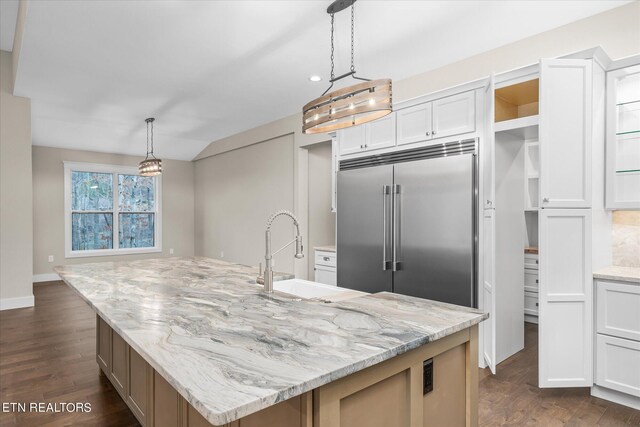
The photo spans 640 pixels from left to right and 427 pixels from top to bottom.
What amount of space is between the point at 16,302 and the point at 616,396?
6356mm

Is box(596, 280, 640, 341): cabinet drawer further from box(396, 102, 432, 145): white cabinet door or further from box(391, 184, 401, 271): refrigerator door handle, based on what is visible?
box(396, 102, 432, 145): white cabinet door

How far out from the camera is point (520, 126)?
283cm

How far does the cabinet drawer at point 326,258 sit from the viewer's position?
438 centimetres

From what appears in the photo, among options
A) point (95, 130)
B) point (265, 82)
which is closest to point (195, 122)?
point (95, 130)

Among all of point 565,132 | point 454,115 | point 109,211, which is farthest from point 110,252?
point 565,132

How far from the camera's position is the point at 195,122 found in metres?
6.06

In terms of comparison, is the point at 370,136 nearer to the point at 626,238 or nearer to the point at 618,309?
the point at 626,238

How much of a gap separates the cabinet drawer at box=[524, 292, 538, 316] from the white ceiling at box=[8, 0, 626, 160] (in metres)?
2.81

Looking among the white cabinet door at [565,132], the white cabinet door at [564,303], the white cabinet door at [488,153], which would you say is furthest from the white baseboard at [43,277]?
the white cabinet door at [565,132]

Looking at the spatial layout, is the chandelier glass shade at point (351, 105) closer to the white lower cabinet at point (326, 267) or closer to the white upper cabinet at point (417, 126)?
the white upper cabinet at point (417, 126)

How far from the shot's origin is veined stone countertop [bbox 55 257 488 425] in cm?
92

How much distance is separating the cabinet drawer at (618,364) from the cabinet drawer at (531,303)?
1.87 meters

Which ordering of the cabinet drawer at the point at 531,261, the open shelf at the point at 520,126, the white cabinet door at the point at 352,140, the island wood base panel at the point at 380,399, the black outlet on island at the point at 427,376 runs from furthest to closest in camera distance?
the cabinet drawer at the point at 531,261
the white cabinet door at the point at 352,140
the open shelf at the point at 520,126
the black outlet on island at the point at 427,376
the island wood base panel at the point at 380,399

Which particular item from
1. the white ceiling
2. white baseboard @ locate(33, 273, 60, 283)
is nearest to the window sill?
white baseboard @ locate(33, 273, 60, 283)
